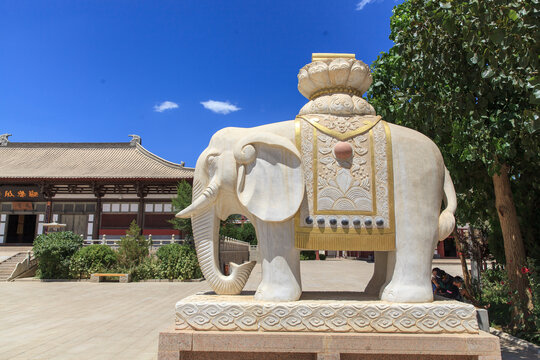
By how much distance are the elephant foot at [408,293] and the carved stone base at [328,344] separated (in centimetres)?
30

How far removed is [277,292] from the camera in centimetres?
317

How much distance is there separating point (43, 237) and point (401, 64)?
1571 centimetres

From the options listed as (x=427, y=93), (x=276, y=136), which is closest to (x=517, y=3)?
(x=276, y=136)

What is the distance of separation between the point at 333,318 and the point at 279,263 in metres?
0.61

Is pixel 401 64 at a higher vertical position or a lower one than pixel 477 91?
higher

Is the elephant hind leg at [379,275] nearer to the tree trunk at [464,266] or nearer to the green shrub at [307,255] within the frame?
the tree trunk at [464,266]

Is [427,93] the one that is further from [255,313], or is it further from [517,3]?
[255,313]

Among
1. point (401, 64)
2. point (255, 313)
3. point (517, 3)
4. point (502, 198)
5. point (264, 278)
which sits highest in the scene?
point (401, 64)

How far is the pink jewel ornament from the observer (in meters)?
3.34

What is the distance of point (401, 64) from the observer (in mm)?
6258

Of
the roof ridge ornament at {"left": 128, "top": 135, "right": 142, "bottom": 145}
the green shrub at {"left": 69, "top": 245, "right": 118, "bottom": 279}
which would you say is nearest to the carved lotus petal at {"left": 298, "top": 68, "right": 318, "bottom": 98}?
the green shrub at {"left": 69, "top": 245, "right": 118, "bottom": 279}

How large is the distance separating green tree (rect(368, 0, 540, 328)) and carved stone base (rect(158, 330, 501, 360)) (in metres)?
1.87

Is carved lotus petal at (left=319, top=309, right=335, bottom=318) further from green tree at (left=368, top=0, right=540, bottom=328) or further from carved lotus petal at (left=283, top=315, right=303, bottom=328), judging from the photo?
green tree at (left=368, top=0, right=540, bottom=328)

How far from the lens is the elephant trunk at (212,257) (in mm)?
3451
